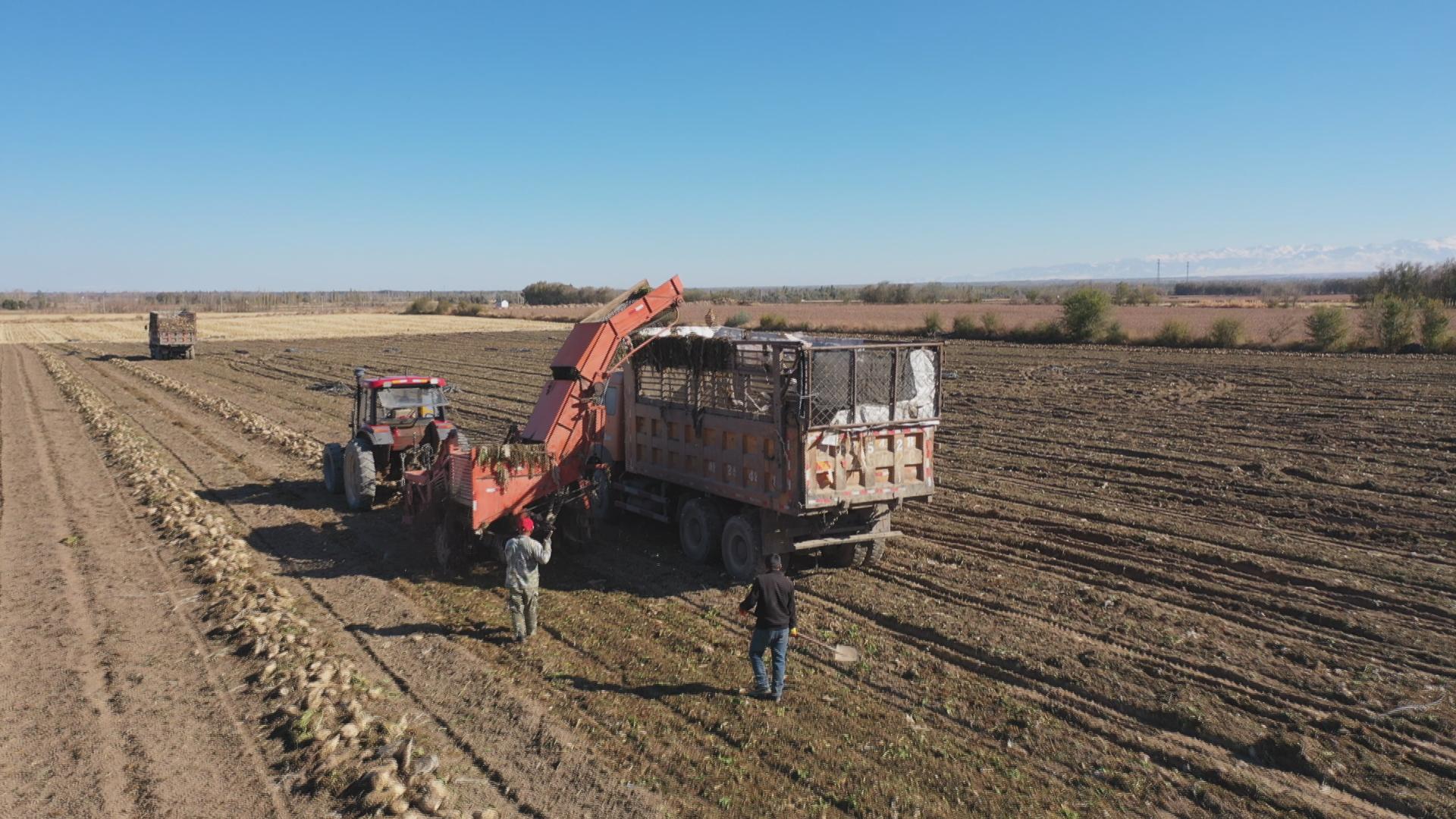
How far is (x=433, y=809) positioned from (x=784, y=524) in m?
5.90

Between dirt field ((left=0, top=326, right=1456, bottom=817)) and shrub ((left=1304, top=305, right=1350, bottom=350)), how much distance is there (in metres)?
22.9

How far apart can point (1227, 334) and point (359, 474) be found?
39.5 m

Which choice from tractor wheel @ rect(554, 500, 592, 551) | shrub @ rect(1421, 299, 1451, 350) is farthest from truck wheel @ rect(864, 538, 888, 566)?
shrub @ rect(1421, 299, 1451, 350)

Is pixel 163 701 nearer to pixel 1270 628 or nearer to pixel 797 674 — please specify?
pixel 797 674

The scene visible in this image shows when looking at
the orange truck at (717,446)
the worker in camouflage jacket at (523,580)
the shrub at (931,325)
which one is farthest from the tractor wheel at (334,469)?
the shrub at (931,325)

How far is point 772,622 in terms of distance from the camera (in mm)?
8672

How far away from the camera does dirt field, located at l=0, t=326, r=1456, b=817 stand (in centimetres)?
743

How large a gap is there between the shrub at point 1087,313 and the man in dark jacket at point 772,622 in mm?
43139

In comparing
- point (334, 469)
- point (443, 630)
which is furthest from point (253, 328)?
point (443, 630)

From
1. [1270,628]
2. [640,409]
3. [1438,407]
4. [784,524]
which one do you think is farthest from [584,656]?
[1438,407]

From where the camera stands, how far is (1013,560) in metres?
12.9

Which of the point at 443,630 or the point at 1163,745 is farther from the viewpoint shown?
the point at 443,630

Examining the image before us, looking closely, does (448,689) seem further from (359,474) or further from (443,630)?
(359,474)

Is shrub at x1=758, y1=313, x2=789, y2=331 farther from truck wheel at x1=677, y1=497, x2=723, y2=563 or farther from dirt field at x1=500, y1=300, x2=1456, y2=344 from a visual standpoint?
truck wheel at x1=677, y1=497, x2=723, y2=563
